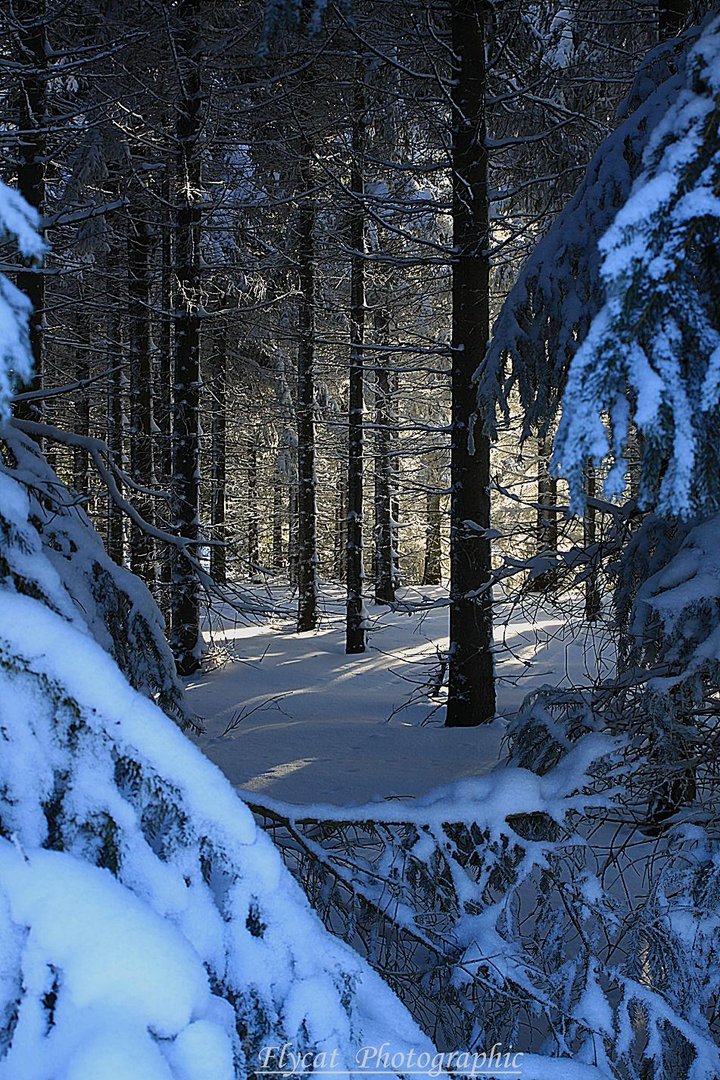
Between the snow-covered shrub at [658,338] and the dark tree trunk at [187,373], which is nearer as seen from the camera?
the snow-covered shrub at [658,338]

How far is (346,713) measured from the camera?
28.9ft

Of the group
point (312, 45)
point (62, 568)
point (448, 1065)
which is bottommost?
point (448, 1065)

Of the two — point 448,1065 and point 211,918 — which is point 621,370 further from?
point 448,1065

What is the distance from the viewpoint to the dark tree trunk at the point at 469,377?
302 inches

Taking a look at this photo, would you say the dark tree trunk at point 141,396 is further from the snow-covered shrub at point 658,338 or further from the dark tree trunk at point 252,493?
the snow-covered shrub at point 658,338

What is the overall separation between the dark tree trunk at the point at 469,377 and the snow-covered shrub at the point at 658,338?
5636 mm

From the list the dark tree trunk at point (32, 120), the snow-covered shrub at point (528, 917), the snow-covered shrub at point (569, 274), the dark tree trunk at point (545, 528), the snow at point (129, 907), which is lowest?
the snow-covered shrub at point (528, 917)

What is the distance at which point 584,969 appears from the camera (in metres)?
2.85

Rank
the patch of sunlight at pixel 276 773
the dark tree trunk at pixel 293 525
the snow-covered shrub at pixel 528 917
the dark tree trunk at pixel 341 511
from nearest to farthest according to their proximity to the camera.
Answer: the snow-covered shrub at pixel 528 917, the patch of sunlight at pixel 276 773, the dark tree trunk at pixel 293 525, the dark tree trunk at pixel 341 511

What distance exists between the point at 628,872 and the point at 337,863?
2.39 m

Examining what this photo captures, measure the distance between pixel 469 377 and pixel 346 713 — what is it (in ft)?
12.6

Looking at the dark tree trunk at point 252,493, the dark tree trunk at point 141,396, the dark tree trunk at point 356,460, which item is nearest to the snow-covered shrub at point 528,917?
the dark tree trunk at point 356,460

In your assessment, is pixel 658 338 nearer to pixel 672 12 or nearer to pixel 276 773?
pixel 276 773

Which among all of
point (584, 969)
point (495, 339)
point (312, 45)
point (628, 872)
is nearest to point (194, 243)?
point (312, 45)
